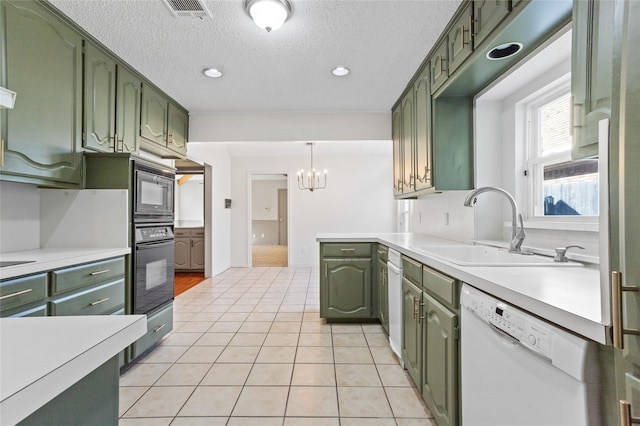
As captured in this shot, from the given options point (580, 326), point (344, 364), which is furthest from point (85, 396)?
point (344, 364)

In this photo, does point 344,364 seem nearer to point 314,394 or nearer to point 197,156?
point 314,394

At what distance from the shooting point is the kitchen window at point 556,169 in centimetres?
160

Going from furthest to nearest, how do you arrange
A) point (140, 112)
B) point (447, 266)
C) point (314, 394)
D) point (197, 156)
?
point (197, 156)
point (140, 112)
point (314, 394)
point (447, 266)

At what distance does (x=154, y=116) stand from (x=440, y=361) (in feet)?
10.4

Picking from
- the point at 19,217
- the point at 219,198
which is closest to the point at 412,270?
the point at 19,217

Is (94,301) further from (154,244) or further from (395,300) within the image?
(395,300)

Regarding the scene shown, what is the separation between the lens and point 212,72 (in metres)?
2.57

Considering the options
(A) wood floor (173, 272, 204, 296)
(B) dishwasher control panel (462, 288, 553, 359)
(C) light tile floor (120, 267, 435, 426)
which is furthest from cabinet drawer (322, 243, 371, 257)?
(A) wood floor (173, 272, 204, 296)

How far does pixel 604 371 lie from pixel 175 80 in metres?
3.29

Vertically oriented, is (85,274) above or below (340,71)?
below

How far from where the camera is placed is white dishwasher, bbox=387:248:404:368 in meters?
2.13

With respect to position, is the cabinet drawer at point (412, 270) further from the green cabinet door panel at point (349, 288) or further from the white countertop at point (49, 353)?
the white countertop at point (49, 353)

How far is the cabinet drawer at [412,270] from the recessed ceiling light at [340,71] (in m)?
1.63

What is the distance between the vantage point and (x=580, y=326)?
0.65 metres
